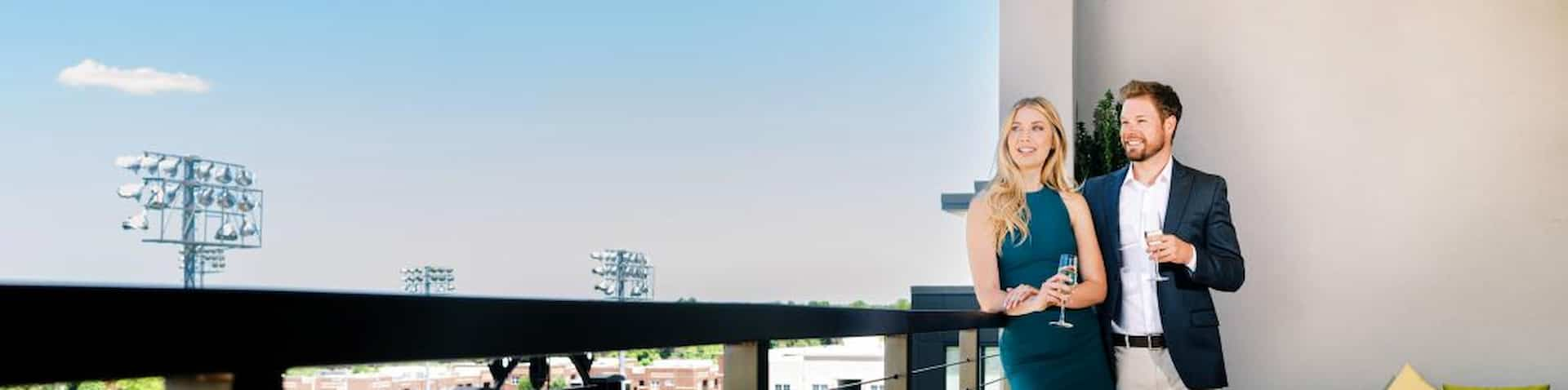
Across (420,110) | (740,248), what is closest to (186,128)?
(420,110)

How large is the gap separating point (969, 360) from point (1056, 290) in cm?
27

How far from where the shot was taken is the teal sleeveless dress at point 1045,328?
12.2ft

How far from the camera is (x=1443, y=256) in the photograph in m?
5.40

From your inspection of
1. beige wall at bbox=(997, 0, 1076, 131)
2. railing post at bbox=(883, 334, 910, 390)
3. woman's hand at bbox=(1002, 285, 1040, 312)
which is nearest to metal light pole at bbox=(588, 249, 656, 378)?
beige wall at bbox=(997, 0, 1076, 131)

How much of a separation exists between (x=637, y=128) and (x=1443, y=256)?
35.4 metres

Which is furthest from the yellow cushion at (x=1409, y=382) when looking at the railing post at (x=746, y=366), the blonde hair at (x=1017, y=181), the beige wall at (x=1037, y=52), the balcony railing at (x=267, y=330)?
the balcony railing at (x=267, y=330)

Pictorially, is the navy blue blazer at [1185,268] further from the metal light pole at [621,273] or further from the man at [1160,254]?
the metal light pole at [621,273]

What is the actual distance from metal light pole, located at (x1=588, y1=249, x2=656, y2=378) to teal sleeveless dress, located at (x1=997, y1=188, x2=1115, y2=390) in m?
30.1

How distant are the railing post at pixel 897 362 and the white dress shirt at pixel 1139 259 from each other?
4.78 feet

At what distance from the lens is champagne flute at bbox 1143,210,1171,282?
161 inches

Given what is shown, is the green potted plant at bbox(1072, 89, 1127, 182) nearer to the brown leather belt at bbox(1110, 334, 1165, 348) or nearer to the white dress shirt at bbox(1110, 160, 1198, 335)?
the white dress shirt at bbox(1110, 160, 1198, 335)

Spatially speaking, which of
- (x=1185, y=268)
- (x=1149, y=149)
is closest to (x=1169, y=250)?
(x=1185, y=268)

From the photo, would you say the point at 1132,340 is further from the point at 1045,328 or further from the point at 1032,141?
the point at 1032,141

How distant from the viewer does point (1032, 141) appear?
381 centimetres
